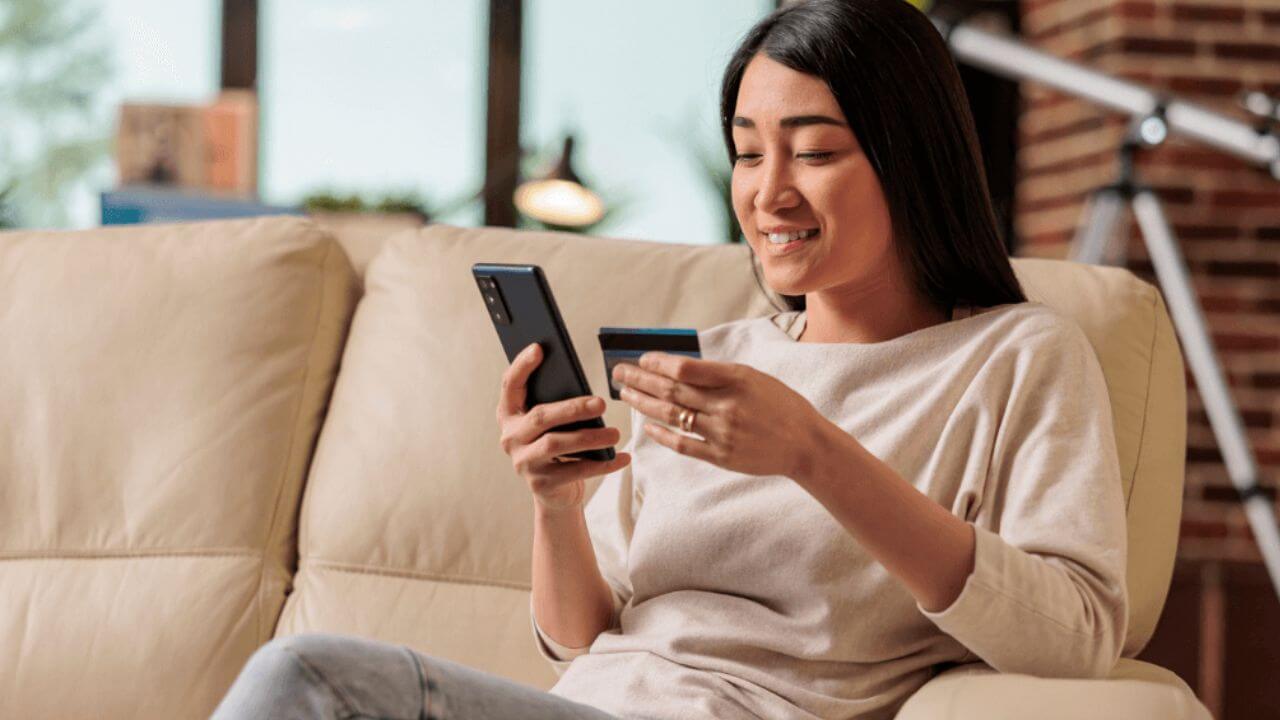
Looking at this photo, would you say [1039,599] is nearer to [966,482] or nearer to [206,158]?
[966,482]

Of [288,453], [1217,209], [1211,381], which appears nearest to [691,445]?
[288,453]

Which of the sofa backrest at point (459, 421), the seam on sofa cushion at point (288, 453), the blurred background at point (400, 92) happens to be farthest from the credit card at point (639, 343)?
the blurred background at point (400, 92)

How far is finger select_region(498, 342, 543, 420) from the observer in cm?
114

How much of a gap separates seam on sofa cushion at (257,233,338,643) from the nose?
790 millimetres

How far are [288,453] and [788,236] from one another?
0.80m

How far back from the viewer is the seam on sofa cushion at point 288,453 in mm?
1623

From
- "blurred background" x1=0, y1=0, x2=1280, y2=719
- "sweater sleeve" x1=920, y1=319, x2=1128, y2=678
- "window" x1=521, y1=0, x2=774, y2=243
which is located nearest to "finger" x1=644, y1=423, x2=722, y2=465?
"sweater sleeve" x1=920, y1=319, x2=1128, y2=678

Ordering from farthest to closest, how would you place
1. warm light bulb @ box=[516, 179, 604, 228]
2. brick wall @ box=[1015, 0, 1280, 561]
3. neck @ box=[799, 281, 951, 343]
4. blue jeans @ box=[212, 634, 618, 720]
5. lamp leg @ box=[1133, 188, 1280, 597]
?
brick wall @ box=[1015, 0, 1280, 561] → warm light bulb @ box=[516, 179, 604, 228] → lamp leg @ box=[1133, 188, 1280, 597] → neck @ box=[799, 281, 951, 343] → blue jeans @ box=[212, 634, 618, 720]

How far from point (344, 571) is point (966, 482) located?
819 mm

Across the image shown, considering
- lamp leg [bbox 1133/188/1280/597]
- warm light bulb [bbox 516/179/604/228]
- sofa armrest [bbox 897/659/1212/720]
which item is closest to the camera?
sofa armrest [bbox 897/659/1212/720]

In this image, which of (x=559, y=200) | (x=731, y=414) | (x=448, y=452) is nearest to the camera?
(x=731, y=414)

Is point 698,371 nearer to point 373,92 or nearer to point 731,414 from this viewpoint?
point 731,414

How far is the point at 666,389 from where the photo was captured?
3.27ft

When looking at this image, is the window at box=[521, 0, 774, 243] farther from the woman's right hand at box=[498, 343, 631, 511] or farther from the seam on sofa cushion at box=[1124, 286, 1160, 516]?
the woman's right hand at box=[498, 343, 631, 511]
